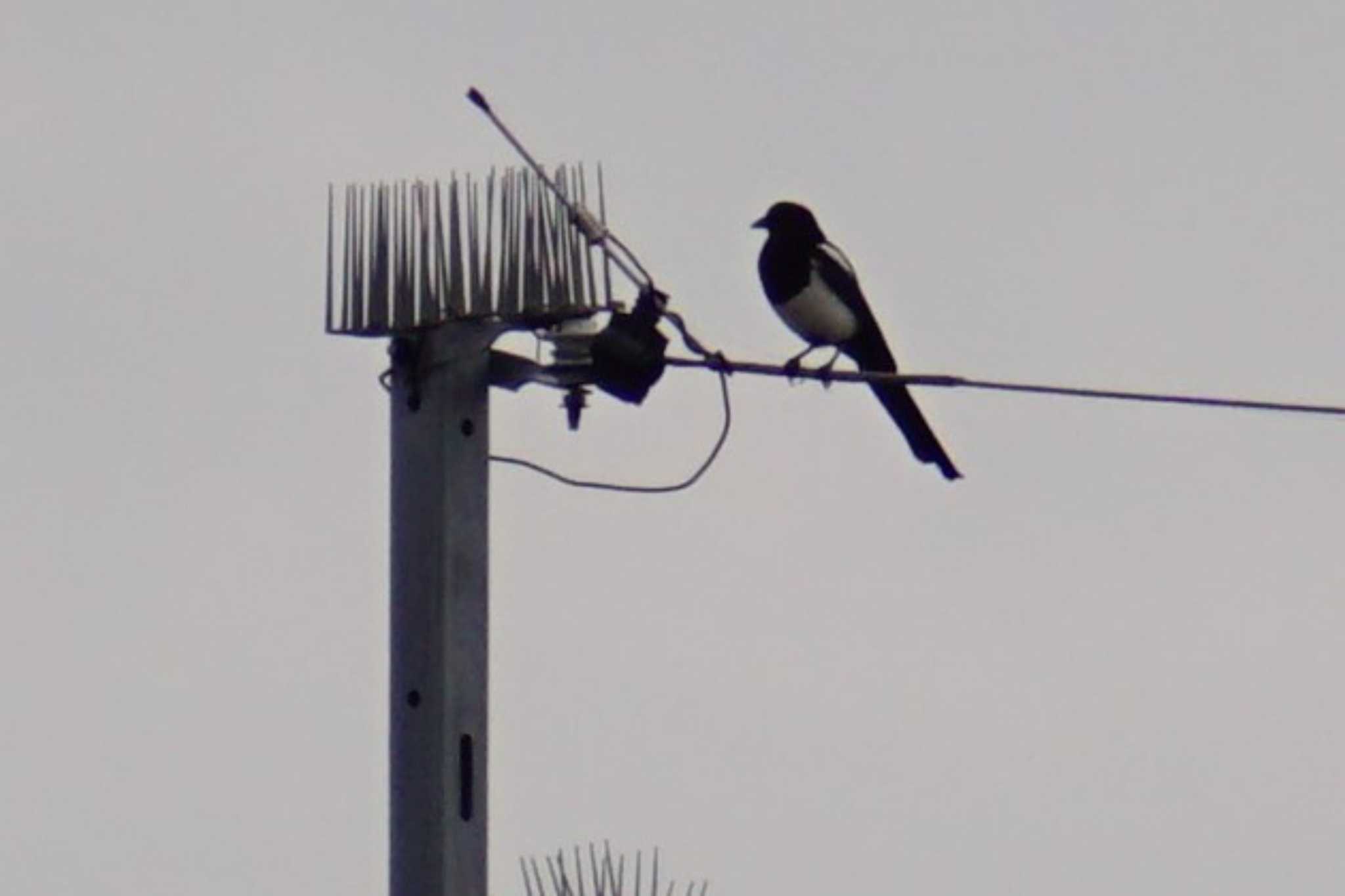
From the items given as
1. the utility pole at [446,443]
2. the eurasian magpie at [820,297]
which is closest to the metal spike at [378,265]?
the utility pole at [446,443]

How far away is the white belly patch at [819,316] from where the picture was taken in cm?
1059

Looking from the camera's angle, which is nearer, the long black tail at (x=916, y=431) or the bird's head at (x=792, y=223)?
the long black tail at (x=916, y=431)

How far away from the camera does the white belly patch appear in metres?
10.6

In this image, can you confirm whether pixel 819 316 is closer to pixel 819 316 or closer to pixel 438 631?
pixel 819 316

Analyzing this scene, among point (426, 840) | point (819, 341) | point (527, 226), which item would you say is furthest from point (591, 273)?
point (819, 341)

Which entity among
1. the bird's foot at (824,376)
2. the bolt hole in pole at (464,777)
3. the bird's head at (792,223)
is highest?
the bird's head at (792,223)

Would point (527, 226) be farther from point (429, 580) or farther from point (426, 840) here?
point (426, 840)

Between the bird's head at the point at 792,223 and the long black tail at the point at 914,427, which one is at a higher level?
the bird's head at the point at 792,223

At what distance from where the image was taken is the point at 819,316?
1059cm

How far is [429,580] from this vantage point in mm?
6750

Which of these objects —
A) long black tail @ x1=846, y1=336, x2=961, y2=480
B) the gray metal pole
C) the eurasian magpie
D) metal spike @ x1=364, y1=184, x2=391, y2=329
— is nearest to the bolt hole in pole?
the gray metal pole

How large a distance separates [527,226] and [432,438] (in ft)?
1.78

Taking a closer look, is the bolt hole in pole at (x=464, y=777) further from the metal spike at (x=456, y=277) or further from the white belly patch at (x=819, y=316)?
the white belly patch at (x=819, y=316)

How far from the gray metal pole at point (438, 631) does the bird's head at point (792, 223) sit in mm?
4091
